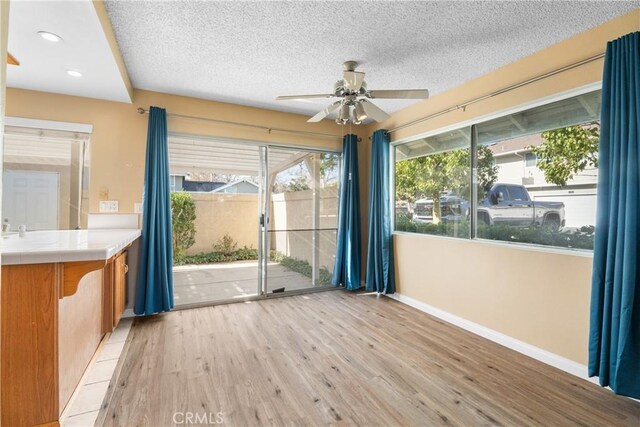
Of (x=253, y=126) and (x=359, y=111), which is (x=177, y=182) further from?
(x=359, y=111)

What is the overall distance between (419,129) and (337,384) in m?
3.01

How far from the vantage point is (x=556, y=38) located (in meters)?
2.44

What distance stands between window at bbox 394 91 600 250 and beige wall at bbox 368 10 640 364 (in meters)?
0.14

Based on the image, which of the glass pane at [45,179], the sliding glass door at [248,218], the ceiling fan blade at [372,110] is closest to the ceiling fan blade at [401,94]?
the ceiling fan blade at [372,110]

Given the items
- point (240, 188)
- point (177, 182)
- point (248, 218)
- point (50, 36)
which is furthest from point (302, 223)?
point (50, 36)

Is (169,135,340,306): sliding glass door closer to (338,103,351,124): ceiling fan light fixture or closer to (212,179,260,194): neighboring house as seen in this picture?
(212,179,260,194): neighboring house

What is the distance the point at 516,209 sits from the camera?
2.87 metres

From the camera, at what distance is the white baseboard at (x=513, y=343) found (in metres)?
2.35

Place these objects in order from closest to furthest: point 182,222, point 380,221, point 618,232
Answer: point 618,232 < point 182,222 < point 380,221

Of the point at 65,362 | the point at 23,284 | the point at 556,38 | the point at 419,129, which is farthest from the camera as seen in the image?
the point at 419,129

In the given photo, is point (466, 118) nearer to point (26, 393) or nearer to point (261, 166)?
point (261, 166)

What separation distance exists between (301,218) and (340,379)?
256 centimetres

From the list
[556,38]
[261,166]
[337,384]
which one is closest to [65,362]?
[337,384]

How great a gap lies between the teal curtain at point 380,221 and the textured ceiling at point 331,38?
3.63ft
